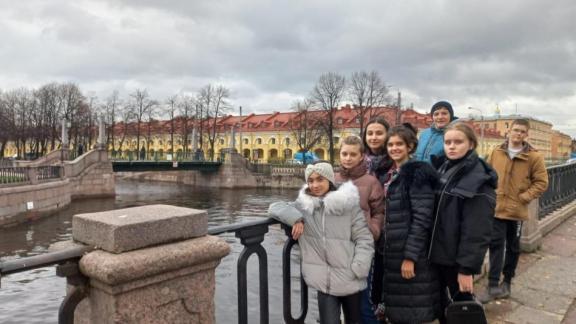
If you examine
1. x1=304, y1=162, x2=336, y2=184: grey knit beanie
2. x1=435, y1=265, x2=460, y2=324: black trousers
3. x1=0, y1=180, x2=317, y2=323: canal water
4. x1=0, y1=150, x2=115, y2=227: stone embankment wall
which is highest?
x1=304, y1=162, x2=336, y2=184: grey knit beanie

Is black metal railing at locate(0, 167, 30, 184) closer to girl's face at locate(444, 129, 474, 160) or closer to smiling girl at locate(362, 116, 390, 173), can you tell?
smiling girl at locate(362, 116, 390, 173)

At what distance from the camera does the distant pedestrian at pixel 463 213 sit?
8.74ft

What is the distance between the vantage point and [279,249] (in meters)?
15.4

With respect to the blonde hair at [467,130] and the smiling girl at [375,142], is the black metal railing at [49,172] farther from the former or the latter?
the blonde hair at [467,130]

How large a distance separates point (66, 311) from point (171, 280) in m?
0.48

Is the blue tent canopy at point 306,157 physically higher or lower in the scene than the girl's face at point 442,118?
lower

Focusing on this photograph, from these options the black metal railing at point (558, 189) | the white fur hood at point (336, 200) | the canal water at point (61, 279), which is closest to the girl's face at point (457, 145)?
the white fur hood at point (336, 200)

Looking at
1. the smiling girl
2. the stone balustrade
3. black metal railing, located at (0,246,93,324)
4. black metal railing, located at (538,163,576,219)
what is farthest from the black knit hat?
black metal railing, located at (538,163,576,219)

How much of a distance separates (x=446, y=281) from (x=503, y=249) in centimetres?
163

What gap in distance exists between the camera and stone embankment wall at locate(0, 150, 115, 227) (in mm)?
20406

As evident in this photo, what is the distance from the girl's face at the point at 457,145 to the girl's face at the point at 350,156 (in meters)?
0.61

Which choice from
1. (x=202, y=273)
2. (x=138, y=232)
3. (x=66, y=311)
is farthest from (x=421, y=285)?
(x=66, y=311)

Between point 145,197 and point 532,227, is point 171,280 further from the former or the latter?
point 145,197

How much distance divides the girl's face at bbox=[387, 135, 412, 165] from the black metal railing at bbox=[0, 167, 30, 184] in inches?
900
